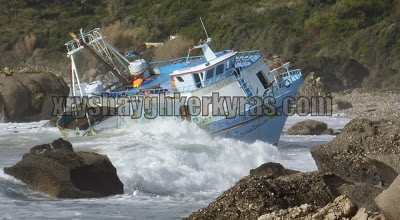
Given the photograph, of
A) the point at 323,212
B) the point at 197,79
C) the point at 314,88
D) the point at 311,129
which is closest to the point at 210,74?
the point at 197,79

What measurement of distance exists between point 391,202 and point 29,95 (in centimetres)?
2917

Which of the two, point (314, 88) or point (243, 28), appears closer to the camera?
point (314, 88)

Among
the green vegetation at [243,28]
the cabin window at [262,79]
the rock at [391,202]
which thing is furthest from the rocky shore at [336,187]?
the green vegetation at [243,28]

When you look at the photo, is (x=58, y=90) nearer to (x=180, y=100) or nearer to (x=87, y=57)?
(x=180, y=100)

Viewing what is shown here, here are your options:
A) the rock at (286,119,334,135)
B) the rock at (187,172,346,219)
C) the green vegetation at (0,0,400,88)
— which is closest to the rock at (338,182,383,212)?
the rock at (187,172,346,219)

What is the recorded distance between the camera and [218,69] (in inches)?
1086

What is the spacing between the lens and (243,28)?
208ft

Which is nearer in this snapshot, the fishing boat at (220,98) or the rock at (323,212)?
the rock at (323,212)

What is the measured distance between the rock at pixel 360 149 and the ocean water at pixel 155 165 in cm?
276

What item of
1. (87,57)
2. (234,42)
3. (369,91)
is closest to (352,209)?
(369,91)

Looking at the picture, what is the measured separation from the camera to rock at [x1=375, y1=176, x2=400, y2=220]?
30.1ft

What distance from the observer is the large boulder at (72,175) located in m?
16.9

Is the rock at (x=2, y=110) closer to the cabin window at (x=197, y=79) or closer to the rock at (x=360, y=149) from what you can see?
the cabin window at (x=197, y=79)

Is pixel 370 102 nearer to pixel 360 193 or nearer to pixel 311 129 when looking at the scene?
pixel 311 129
